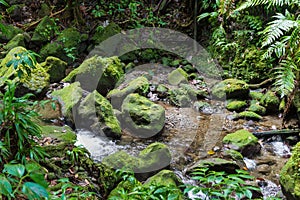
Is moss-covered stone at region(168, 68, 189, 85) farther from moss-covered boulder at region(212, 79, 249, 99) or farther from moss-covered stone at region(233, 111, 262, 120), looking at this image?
moss-covered stone at region(233, 111, 262, 120)

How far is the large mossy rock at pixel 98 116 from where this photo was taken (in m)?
3.91

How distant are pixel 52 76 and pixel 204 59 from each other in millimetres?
3420

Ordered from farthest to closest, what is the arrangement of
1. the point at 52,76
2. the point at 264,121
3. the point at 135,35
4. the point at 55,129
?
the point at 135,35, the point at 52,76, the point at 264,121, the point at 55,129

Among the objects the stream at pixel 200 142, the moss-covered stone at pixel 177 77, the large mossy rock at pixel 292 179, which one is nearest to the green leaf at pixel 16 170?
the stream at pixel 200 142

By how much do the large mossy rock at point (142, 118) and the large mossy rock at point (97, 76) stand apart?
0.97 metres

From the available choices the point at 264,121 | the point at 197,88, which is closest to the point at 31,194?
the point at 264,121

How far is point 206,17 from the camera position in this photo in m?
7.22

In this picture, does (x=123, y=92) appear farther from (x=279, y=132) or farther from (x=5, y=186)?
(x=5, y=186)

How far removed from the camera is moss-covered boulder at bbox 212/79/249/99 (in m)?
5.25

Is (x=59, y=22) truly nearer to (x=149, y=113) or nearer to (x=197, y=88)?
(x=197, y=88)

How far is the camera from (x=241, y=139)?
12.4 feet

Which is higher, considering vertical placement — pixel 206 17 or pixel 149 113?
pixel 206 17

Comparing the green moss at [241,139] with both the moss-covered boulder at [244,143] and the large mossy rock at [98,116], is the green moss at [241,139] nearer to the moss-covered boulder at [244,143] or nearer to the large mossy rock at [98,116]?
the moss-covered boulder at [244,143]

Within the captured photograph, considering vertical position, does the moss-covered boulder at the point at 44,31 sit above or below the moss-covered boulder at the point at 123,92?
above
